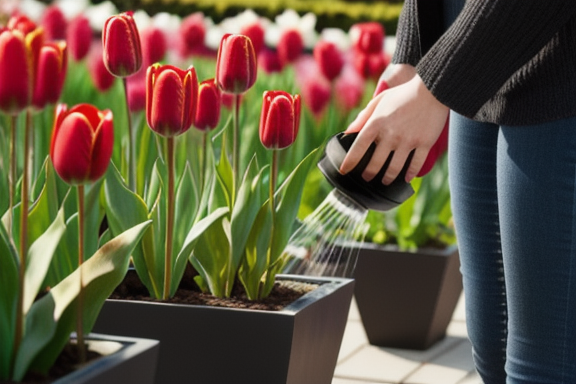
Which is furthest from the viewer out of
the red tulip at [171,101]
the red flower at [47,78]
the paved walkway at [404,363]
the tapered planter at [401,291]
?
the tapered planter at [401,291]

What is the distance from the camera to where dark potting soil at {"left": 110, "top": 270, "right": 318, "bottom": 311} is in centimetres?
202

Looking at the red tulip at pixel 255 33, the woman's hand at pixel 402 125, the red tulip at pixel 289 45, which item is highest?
the woman's hand at pixel 402 125

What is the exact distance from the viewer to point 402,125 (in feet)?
5.08

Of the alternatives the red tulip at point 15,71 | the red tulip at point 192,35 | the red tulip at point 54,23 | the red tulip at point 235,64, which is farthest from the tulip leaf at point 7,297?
the red tulip at point 54,23

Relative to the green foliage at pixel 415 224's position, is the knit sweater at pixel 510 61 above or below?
above

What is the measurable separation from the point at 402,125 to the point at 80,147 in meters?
0.45

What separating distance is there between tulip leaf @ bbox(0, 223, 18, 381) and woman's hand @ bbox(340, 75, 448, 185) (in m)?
0.50

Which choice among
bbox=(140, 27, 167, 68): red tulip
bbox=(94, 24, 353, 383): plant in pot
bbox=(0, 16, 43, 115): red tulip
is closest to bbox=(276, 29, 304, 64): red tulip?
bbox=(140, 27, 167, 68): red tulip

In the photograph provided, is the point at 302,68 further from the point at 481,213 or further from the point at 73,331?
the point at 73,331

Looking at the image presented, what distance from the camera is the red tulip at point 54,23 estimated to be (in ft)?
13.1

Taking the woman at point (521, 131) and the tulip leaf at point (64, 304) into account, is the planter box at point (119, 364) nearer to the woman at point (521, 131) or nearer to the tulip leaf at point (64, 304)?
the tulip leaf at point (64, 304)

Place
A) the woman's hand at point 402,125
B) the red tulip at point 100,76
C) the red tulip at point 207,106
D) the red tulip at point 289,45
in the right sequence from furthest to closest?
the red tulip at point 289,45 → the red tulip at point 100,76 → the red tulip at point 207,106 → the woman's hand at point 402,125

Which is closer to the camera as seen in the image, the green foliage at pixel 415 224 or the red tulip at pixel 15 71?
the red tulip at pixel 15 71

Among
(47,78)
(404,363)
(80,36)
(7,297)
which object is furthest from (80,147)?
(80,36)
